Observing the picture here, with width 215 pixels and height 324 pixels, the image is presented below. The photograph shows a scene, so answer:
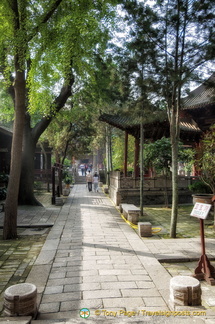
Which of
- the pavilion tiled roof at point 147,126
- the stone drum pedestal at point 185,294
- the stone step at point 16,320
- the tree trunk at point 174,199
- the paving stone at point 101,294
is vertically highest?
the pavilion tiled roof at point 147,126

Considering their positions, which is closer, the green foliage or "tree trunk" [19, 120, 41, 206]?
the green foliage

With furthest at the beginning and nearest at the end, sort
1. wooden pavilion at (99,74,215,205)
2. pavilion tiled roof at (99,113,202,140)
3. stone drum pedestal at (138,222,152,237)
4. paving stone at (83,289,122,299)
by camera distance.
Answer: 1. pavilion tiled roof at (99,113,202,140)
2. wooden pavilion at (99,74,215,205)
3. stone drum pedestal at (138,222,152,237)
4. paving stone at (83,289,122,299)

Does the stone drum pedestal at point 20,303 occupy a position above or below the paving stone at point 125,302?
above

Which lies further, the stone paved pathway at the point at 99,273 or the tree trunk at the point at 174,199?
the tree trunk at the point at 174,199

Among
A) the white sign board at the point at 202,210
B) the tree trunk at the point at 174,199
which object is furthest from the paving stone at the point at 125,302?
the tree trunk at the point at 174,199

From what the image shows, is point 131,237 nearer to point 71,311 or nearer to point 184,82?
point 71,311

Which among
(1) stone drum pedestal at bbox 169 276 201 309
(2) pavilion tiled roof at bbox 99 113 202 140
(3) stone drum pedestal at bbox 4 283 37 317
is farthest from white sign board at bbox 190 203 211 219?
(2) pavilion tiled roof at bbox 99 113 202 140

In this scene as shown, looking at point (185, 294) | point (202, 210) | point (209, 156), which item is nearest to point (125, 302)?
point (185, 294)

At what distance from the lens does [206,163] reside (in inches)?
335

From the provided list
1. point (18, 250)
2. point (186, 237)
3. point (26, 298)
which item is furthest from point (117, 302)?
point (186, 237)

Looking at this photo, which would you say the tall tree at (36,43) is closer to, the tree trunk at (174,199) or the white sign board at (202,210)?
the tree trunk at (174,199)

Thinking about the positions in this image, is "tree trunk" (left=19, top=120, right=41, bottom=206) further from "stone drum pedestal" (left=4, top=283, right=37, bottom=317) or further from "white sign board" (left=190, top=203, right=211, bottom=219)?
"stone drum pedestal" (left=4, top=283, right=37, bottom=317)
